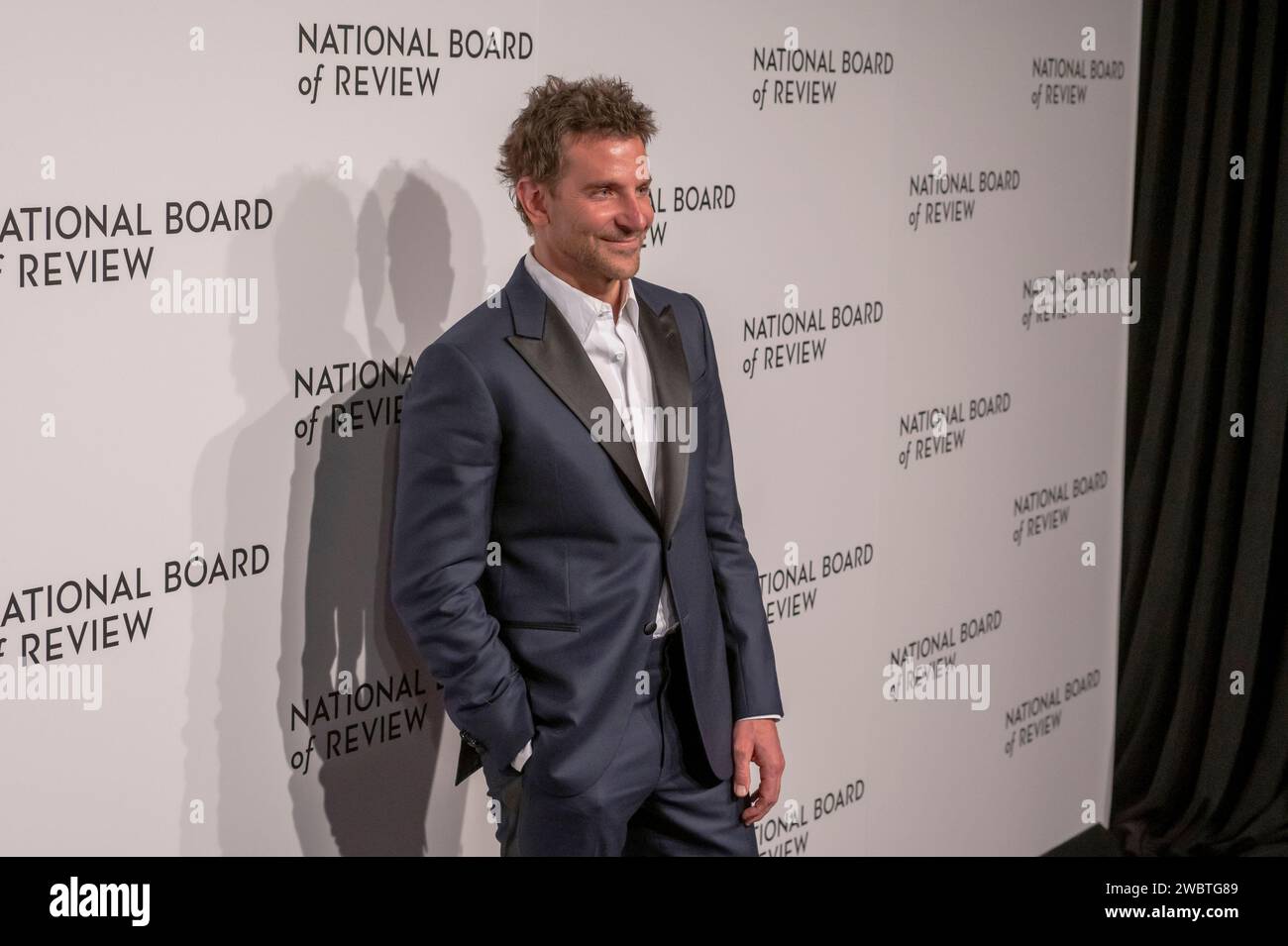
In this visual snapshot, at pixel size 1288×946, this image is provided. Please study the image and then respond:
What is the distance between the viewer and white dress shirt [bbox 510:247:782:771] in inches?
91.7

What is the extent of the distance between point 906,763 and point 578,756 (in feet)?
5.91

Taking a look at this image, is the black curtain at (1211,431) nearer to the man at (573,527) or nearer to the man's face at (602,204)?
the man at (573,527)

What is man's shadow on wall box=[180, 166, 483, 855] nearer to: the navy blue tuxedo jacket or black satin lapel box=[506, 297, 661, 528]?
the navy blue tuxedo jacket

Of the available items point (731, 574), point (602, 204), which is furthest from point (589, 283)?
point (731, 574)

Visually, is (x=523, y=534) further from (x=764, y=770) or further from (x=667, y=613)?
(x=764, y=770)

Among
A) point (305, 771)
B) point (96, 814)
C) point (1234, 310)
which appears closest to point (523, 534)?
point (305, 771)

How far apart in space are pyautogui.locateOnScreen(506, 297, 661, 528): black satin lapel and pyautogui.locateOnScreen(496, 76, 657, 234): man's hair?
0.21m

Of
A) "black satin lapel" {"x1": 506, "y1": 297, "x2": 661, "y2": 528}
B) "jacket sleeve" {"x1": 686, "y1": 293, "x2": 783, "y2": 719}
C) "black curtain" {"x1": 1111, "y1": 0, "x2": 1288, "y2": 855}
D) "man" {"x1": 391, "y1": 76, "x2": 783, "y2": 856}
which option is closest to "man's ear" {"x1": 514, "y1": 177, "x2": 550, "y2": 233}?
"man" {"x1": 391, "y1": 76, "x2": 783, "y2": 856}

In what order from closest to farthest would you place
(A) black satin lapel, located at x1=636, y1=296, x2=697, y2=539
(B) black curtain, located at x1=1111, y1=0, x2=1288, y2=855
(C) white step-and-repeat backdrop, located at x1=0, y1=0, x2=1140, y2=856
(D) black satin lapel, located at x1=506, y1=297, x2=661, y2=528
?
1. (C) white step-and-repeat backdrop, located at x1=0, y1=0, x2=1140, y2=856
2. (D) black satin lapel, located at x1=506, y1=297, x2=661, y2=528
3. (A) black satin lapel, located at x1=636, y1=296, x2=697, y2=539
4. (B) black curtain, located at x1=1111, y1=0, x2=1288, y2=855

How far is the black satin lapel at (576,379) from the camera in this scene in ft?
7.39

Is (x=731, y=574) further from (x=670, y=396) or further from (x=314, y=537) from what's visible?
(x=314, y=537)

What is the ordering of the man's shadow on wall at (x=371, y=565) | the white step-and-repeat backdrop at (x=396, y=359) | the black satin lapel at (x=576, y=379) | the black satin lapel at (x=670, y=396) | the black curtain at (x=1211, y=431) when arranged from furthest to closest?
the black curtain at (x=1211, y=431) < the man's shadow on wall at (x=371, y=565) < the black satin lapel at (x=670, y=396) < the black satin lapel at (x=576, y=379) < the white step-and-repeat backdrop at (x=396, y=359)

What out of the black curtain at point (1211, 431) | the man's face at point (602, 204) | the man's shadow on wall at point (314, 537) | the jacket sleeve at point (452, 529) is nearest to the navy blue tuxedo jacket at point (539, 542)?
the jacket sleeve at point (452, 529)
